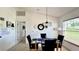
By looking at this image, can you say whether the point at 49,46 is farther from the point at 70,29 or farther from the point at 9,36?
the point at 9,36

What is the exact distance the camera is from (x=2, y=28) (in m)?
3.03

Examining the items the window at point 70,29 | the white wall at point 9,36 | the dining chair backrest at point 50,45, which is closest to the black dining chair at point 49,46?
the dining chair backrest at point 50,45

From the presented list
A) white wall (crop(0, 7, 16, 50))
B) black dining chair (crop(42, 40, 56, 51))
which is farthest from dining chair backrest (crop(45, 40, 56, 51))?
white wall (crop(0, 7, 16, 50))

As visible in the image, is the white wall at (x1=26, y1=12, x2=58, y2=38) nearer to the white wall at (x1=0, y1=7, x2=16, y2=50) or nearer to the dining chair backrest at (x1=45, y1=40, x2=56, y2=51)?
the dining chair backrest at (x1=45, y1=40, x2=56, y2=51)

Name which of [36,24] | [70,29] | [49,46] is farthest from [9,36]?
[70,29]

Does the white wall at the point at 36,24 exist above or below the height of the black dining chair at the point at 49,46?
above

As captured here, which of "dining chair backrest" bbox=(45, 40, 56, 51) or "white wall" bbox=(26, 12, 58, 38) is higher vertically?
"white wall" bbox=(26, 12, 58, 38)

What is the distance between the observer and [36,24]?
3002 mm

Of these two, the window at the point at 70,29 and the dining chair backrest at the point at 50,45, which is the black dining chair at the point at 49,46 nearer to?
the dining chair backrest at the point at 50,45

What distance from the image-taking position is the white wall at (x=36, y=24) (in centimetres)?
289

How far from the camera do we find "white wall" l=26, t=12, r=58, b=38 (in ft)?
9.47
